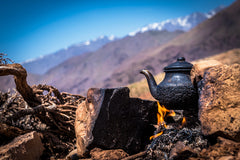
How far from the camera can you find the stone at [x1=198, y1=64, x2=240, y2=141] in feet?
4.70

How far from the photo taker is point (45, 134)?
254cm

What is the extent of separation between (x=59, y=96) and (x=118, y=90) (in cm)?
160

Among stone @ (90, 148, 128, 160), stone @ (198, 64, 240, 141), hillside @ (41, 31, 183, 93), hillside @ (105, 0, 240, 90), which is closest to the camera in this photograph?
stone @ (198, 64, 240, 141)

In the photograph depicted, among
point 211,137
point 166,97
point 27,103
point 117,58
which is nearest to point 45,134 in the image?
point 27,103

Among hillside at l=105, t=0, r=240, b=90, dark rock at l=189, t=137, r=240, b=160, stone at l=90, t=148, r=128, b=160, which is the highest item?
hillside at l=105, t=0, r=240, b=90

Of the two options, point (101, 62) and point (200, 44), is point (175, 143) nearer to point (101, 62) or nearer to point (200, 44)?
point (200, 44)

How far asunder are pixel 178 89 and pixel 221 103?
0.53 meters

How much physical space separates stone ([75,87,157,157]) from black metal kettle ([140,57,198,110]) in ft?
1.22

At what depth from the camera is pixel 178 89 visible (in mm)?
1997

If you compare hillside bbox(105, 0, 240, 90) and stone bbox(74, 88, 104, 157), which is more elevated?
hillside bbox(105, 0, 240, 90)

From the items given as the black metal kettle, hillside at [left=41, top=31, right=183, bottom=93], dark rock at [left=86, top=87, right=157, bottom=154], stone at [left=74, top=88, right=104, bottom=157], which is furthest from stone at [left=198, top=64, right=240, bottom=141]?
hillside at [left=41, top=31, right=183, bottom=93]

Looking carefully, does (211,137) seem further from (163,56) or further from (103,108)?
(163,56)

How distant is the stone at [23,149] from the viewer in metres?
1.85

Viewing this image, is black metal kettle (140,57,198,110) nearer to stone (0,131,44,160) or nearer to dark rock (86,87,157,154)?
dark rock (86,87,157,154)
